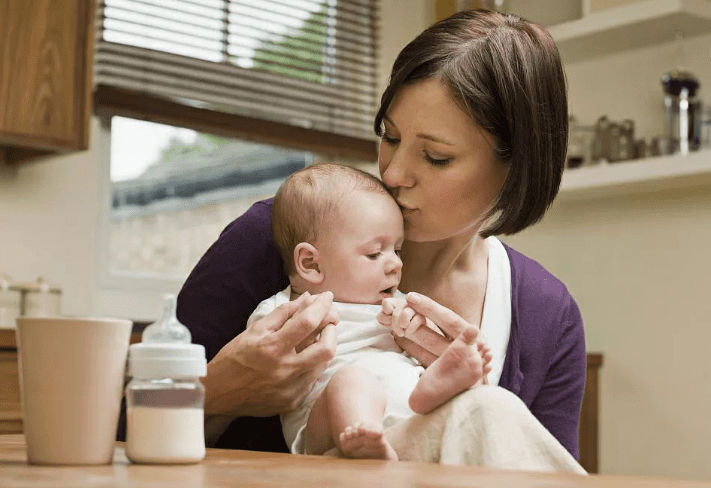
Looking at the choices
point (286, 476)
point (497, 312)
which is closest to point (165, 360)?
point (286, 476)

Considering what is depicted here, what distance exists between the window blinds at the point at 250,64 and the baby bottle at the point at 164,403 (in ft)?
9.24

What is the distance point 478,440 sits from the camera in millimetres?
998

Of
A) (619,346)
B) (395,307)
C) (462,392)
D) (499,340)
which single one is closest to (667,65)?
(619,346)

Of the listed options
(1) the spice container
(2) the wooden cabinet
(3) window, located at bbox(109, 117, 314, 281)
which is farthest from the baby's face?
(3) window, located at bbox(109, 117, 314, 281)

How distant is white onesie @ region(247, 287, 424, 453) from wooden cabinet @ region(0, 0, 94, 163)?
1772 mm

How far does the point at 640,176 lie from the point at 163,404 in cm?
291

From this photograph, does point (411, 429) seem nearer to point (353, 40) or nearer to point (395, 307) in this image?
point (395, 307)

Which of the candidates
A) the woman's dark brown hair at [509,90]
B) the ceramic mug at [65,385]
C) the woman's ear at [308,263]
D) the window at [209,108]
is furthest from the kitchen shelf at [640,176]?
the ceramic mug at [65,385]

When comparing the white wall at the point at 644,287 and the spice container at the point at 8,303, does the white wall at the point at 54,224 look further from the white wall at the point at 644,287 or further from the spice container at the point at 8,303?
the white wall at the point at 644,287

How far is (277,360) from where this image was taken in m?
1.21

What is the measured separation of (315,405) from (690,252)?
8.81 ft

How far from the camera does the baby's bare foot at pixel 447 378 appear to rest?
1041 millimetres

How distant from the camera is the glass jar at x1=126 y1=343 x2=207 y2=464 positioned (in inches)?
32.3

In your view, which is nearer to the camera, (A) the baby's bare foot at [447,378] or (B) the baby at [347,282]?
(A) the baby's bare foot at [447,378]
